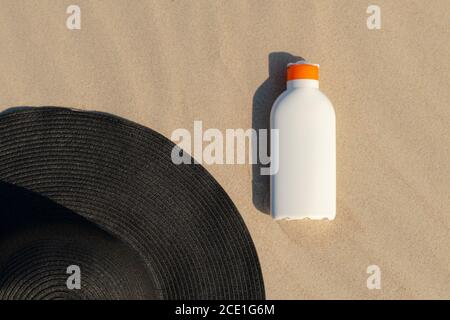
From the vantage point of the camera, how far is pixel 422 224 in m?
0.83

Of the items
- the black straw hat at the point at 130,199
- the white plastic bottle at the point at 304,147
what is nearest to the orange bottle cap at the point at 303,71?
the white plastic bottle at the point at 304,147

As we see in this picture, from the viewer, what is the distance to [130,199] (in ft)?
2.64

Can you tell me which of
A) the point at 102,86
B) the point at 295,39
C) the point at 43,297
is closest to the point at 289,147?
the point at 295,39

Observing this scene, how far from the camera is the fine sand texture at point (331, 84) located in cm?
83

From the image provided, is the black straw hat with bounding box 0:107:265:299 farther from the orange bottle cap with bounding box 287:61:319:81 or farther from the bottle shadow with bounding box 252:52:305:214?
the orange bottle cap with bounding box 287:61:319:81

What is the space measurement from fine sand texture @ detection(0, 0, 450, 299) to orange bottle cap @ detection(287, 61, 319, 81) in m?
0.05

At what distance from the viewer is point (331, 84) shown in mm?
830

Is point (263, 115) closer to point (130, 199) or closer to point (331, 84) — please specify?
point (331, 84)

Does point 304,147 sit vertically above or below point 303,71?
below

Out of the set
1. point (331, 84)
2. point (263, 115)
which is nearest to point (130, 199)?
point (263, 115)

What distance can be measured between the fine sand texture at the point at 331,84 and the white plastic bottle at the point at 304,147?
0.05m

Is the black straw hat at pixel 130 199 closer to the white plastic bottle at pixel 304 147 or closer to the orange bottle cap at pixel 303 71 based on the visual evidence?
the white plastic bottle at pixel 304 147

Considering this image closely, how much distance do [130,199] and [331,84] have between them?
1.40ft
